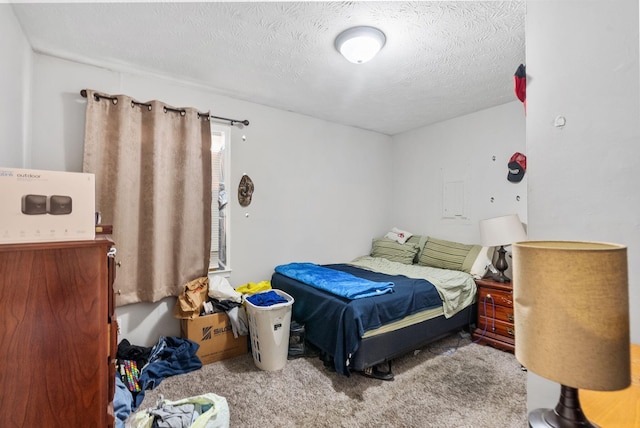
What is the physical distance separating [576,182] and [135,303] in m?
2.99

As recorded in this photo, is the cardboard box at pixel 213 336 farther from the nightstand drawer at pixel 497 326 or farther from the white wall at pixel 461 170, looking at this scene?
the white wall at pixel 461 170

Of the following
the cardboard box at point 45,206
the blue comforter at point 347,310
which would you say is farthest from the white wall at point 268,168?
the cardboard box at point 45,206

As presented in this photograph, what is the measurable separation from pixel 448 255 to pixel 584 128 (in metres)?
2.50

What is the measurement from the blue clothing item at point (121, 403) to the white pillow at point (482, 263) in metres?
3.09

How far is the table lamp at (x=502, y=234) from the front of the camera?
107 inches

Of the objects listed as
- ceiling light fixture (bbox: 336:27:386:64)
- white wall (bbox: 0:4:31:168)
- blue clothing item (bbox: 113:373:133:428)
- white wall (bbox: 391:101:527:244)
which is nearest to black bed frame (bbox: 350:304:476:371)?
white wall (bbox: 391:101:527:244)

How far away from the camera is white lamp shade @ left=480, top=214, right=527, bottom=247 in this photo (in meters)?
2.70

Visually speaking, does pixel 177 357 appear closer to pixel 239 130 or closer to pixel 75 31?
pixel 239 130

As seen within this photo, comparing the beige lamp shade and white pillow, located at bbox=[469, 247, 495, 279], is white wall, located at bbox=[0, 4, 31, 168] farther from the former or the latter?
white pillow, located at bbox=[469, 247, 495, 279]

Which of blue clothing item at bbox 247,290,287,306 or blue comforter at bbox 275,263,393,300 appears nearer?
blue comforter at bbox 275,263,393,300

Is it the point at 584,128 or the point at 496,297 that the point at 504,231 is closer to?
the point at 496,297

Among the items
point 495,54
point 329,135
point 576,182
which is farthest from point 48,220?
point 329,135

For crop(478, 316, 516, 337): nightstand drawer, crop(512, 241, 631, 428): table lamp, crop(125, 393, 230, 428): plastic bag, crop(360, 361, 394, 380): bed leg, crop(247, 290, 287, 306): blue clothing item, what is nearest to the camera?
crop(512, 241, 631, 428): table lamp

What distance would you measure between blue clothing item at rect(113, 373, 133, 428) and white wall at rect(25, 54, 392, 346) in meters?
0.71
